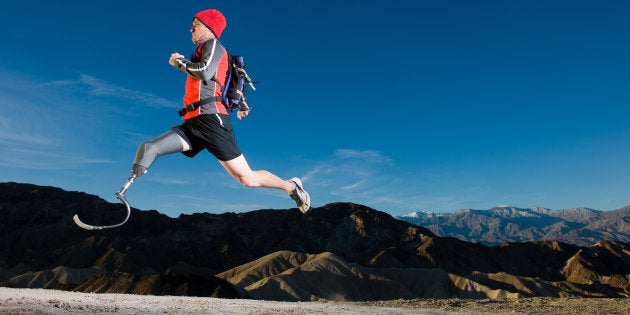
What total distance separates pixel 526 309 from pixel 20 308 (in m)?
9.83

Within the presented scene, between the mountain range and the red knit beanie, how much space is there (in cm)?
6320

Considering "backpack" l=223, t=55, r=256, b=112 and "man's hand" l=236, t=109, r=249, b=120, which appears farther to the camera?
"man's hand" l=236, t=109, r=249, b=120

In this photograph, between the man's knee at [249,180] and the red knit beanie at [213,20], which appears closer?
the red knit beanie at [213,20]

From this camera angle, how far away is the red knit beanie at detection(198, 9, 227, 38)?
575 cm

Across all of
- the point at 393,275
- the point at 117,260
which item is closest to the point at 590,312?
the point at 393,275

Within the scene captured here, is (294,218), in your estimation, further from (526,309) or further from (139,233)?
(526,309)

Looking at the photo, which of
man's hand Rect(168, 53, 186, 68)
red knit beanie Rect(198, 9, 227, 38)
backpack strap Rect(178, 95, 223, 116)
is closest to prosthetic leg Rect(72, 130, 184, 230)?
backpack strap Rect(178, 95, 223, 116)

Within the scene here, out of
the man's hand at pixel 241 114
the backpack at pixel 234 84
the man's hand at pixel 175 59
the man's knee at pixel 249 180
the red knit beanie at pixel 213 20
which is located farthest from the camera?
the man's hand at pixel 241 114

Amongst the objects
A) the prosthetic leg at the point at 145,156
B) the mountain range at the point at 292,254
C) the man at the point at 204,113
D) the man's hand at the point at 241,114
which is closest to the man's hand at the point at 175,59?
the man at the point at 204,113

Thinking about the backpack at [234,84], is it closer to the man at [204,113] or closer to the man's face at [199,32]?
the man at [204,113]

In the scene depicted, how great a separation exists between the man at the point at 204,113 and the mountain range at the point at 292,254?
62838mm

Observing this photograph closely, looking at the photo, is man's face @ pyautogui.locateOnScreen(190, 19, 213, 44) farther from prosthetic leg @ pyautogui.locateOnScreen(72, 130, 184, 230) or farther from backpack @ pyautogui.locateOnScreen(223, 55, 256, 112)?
prosthetic leg @ pyautogui.locateOnScreen(72, 130, 184, 230)

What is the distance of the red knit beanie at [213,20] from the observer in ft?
18.9

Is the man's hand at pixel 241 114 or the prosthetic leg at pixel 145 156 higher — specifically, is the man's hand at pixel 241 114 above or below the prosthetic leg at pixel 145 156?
above
